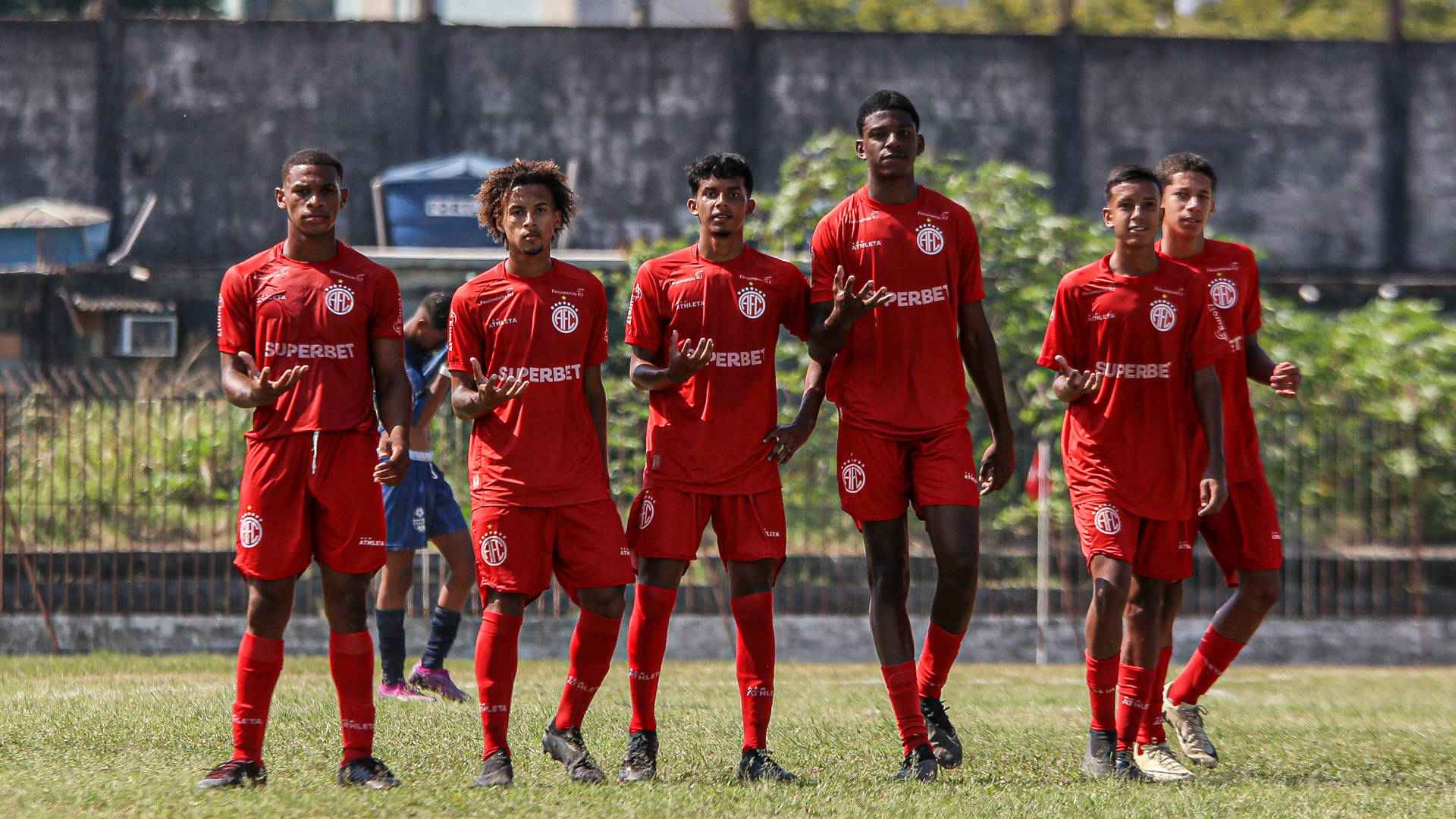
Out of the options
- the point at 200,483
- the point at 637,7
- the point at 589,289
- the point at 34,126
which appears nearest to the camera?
the point at 589,289

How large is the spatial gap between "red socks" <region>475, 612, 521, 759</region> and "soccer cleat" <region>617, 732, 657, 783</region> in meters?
0.49

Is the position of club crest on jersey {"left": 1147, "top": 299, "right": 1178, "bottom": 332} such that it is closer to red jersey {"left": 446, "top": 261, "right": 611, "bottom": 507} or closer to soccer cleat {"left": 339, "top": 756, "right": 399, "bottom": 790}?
red jersey {"left": 446, "top": 261, "right": 611, "bottom": 507}

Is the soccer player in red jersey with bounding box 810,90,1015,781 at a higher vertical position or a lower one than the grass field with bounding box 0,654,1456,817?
higher

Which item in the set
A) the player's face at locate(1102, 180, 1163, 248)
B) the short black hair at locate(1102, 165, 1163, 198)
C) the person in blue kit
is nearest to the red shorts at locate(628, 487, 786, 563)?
the player's face at locate(1102, 180, 1163, 248)

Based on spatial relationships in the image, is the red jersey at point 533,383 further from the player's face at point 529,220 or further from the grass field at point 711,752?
the grass field at point 711,752

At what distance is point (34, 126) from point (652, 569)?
23.1 m

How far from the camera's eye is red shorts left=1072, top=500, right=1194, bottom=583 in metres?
7.35

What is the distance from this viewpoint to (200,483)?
49.1 feet

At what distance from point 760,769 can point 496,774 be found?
3.27ft

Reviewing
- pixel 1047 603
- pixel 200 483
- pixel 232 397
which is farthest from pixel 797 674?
pixel 232 397

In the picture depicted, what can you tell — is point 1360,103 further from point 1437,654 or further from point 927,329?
point 927,329

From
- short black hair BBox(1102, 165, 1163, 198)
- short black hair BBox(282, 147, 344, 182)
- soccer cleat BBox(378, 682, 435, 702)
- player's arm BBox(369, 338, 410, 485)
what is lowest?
soccer cleat BBox(378, 682, 435, 702)

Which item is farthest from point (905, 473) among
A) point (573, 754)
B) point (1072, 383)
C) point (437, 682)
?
point (437, 682)

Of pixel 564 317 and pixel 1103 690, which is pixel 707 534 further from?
pixel 564 317
